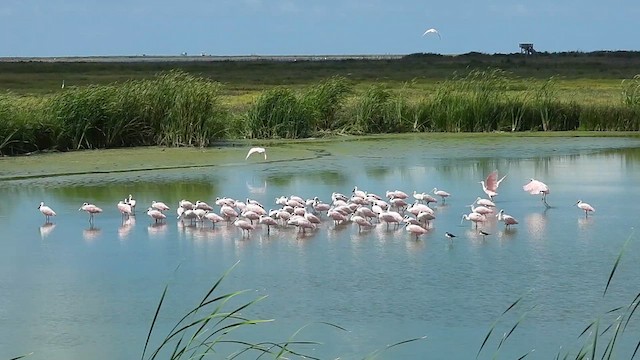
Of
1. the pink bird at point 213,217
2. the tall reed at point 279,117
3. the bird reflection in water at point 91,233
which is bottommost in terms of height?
the bird reflection in water at point 91,233

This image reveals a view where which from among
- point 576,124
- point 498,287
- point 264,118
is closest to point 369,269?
point 498,287

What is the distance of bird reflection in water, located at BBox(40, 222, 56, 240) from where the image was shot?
30.9 feet

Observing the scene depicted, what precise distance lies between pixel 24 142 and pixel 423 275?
357 inches

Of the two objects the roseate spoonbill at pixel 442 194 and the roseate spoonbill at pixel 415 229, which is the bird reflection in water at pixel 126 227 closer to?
the roseate spoonbill at pixel 415 229

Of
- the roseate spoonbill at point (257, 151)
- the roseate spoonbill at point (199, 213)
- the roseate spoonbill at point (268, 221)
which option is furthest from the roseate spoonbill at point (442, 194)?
the roseate spoonbill at point (257, 151)

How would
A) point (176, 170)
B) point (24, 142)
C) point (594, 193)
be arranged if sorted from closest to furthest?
1. point (594, 193)
2. point (176, 170)
3. point (24, 142)

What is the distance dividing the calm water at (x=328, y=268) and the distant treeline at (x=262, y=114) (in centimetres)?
285

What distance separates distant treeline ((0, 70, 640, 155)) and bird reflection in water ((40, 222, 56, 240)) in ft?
17.2

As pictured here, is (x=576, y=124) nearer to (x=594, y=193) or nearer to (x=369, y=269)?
(x=594, y=193)

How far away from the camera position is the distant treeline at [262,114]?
1545 cm

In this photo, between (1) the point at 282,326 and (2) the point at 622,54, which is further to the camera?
(2) the point at 622,54

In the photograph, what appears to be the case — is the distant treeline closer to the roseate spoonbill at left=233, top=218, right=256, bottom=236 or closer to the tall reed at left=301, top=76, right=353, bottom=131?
the tall reed at left=301, top=76, right=353, bottom=131

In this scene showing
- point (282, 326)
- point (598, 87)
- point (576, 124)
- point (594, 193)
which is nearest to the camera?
point (282, 326)

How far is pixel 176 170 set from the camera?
531 inches
